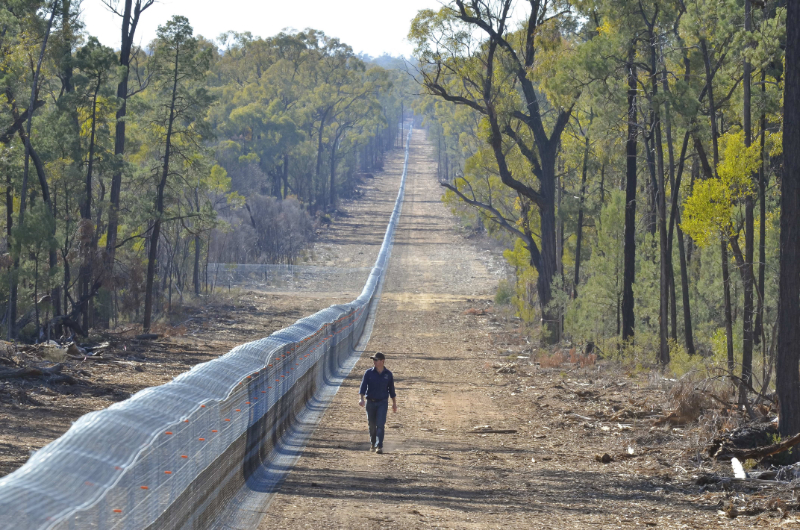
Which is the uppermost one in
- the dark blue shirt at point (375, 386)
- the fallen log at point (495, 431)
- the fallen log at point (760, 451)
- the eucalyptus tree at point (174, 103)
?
the eucalyptus tree at point (174, 103)

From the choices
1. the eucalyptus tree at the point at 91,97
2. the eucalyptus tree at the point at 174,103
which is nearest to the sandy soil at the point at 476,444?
the eucalyptus tree at the point at 91,97

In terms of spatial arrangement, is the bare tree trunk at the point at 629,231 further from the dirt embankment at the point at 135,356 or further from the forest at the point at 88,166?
the forest at the point at 88,166

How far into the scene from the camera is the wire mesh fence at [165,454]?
584cm

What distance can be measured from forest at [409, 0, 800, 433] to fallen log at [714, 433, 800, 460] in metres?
0.68

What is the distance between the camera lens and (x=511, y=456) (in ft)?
46.5

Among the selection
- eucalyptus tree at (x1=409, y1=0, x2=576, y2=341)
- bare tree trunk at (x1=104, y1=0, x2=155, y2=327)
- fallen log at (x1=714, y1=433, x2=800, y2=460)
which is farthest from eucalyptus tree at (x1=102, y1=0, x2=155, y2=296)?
fallen log at (x1=714, y1=433, x2=800, y2=460)

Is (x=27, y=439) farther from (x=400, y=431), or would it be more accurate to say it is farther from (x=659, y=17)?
(x=659, y=17)

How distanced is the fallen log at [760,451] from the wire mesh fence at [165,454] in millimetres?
6763

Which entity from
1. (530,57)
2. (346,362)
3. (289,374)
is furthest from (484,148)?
(289,374)

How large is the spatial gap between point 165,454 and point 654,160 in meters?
25.6

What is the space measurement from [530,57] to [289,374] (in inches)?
699

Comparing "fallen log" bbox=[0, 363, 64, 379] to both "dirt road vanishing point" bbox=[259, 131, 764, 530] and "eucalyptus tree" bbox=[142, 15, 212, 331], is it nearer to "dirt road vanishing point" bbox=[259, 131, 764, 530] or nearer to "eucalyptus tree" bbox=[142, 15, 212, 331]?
"dirt road vanishing point" bbox=[259, 131, 764, 530]

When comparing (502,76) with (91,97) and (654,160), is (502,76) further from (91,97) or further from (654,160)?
(91,97)

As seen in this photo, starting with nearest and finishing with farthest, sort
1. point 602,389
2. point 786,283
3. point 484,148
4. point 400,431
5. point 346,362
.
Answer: point 786,283 → point 400,431 → point 602,389 → point 346,362 → point 484,148
